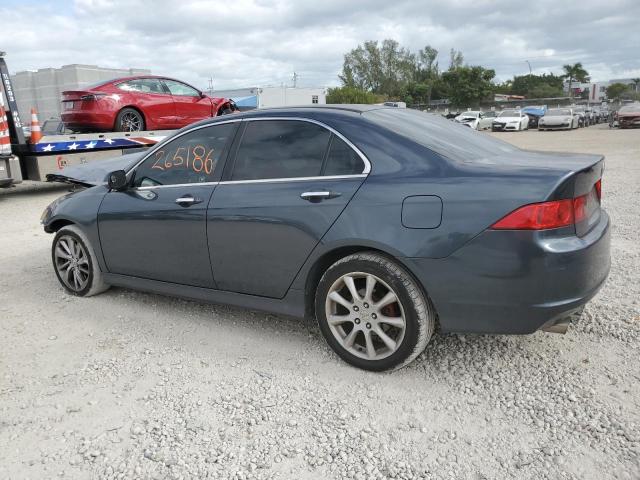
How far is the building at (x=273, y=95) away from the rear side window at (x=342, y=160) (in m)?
Result: 38.6

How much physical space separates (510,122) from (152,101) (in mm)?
28320

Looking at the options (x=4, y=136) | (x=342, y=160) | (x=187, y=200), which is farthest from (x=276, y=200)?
(x=4, y=136)

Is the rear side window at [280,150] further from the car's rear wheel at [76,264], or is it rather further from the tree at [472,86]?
the tree at [472,86]

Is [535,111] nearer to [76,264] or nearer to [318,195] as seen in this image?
[76,264]

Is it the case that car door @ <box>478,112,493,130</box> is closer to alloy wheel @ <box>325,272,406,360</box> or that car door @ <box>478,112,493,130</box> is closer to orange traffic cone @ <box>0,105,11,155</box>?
orange traffic cone @ <box>0,105,11,155</box>

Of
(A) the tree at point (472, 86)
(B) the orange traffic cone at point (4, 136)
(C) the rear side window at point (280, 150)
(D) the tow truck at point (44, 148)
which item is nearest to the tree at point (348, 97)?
(A) the tree at point (472, 86)

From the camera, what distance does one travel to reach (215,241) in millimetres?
3736

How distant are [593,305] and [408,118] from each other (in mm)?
2022

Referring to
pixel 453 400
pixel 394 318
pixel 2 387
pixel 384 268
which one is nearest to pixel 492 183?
pixel 384 268

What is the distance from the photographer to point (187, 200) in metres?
3.87

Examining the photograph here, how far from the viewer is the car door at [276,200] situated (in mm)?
3287

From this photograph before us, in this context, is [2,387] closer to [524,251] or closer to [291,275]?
[291,275]

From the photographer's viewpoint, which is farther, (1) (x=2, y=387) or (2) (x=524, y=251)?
(1) (x=2, y=387)

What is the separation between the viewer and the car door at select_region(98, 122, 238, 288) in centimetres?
386
